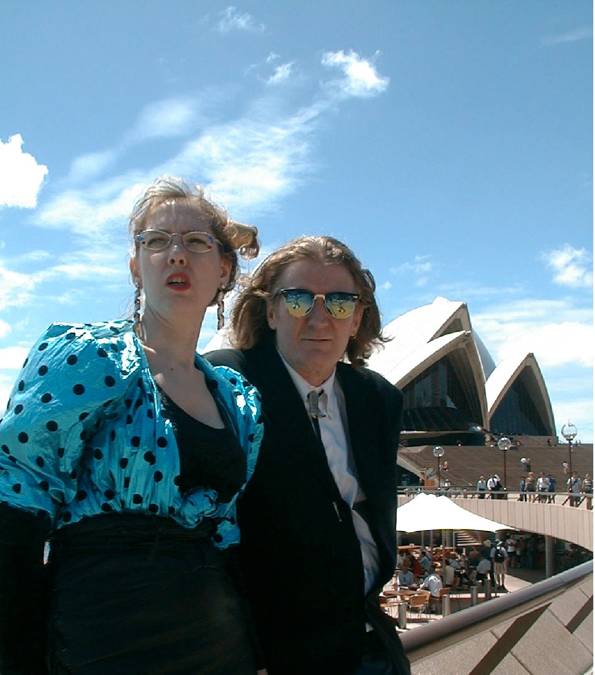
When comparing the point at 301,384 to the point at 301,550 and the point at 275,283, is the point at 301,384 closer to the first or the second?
the point at 275,283

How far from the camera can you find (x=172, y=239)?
1.59 meters

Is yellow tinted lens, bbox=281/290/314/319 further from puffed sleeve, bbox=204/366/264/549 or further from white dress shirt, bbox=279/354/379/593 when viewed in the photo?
puffed sleeve, bbox=204/366/264/549

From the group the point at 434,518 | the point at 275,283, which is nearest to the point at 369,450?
the point at 275,283

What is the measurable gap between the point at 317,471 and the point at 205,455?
0.48 meters

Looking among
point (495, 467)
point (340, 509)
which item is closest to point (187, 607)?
point (340, 509)

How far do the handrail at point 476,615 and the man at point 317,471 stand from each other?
187 mm

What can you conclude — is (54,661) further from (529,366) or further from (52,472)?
(529,366)

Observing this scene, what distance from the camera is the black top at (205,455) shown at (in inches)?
55.4

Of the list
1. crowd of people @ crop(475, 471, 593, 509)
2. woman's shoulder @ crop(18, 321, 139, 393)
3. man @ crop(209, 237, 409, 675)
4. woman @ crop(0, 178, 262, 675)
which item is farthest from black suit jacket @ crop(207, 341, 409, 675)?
crowd of people @ crop(475, 471, 593, 509)

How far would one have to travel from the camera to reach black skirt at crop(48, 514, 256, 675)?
1.25m

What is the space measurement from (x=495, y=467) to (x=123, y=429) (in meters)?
32.9

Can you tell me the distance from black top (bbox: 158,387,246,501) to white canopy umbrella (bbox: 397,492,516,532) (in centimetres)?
1470

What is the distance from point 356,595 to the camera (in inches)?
72.1

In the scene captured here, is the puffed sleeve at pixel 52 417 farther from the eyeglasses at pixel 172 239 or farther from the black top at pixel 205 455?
the eyeglasses at pixel 172 239
